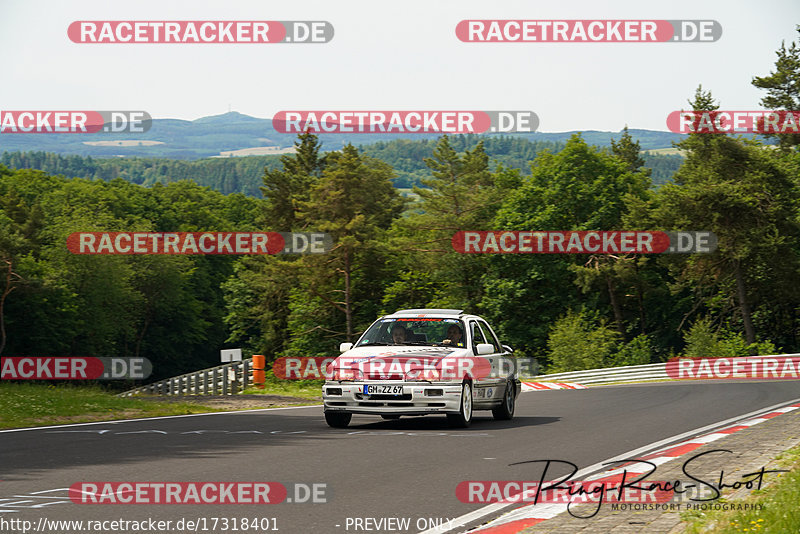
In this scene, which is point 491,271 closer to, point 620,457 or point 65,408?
point 65,408

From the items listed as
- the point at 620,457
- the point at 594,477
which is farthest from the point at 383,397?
the point at 594,477

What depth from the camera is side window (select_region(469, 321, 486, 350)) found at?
15236mm

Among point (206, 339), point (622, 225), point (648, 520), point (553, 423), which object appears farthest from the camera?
point (206, 339)

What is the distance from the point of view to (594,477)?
8.84 meters

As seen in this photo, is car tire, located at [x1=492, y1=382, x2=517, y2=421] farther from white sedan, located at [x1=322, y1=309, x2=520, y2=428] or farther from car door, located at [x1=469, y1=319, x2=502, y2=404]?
car door, located at [x1=469, y1=319, x2=502, y2=404]

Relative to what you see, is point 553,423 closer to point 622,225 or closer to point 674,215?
point 674,215

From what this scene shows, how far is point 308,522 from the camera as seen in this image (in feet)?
22.7

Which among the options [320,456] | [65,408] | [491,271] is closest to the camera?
[320,456]

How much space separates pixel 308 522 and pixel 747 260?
4996 cm

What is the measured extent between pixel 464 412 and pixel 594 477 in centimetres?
525

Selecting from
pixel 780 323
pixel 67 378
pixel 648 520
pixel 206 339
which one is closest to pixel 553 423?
pixel 648 520

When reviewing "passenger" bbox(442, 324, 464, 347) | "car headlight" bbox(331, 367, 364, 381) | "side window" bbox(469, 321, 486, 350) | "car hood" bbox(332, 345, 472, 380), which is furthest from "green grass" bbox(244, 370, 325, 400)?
"car headlight" bbox(331, 367, 364, 381)

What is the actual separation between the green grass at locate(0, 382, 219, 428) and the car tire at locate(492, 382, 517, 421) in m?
6.22

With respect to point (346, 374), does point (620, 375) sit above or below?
below
